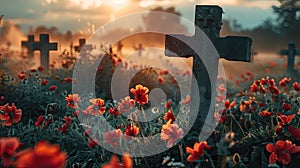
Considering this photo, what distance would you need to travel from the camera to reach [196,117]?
14.7 ft

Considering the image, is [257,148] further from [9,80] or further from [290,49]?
[290,49]

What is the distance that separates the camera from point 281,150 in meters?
3.01

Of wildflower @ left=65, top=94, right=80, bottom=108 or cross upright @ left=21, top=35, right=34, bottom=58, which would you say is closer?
wildflower @ left=65, top=94, right=80, bottom=108

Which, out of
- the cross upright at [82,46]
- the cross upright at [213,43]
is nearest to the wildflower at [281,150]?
the cross upright at [213,43]

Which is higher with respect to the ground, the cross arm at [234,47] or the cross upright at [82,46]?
the cross arm at [234,47]

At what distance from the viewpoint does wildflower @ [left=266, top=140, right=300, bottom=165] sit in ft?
9.74

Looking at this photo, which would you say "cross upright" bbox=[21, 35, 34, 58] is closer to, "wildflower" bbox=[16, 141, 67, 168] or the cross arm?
the cross arm

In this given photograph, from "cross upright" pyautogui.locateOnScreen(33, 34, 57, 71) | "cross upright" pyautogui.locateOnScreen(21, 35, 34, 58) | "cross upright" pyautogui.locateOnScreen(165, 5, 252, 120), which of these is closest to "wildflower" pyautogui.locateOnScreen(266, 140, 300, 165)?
"cross upright" pyautogui.locateOnScreen(165, 5, 252, 120)

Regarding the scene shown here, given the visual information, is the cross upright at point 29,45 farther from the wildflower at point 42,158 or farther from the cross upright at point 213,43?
the wildflower at point 42,158

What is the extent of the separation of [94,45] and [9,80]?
2056 millimetres

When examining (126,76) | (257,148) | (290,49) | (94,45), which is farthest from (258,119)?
(290,49)

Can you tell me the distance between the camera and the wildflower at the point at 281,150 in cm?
297

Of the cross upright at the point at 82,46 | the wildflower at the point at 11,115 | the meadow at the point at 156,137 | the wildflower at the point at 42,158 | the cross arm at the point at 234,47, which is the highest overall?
the cross arm at the point at 234,47

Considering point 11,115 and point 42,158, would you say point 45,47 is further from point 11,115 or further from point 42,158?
point 42,158
